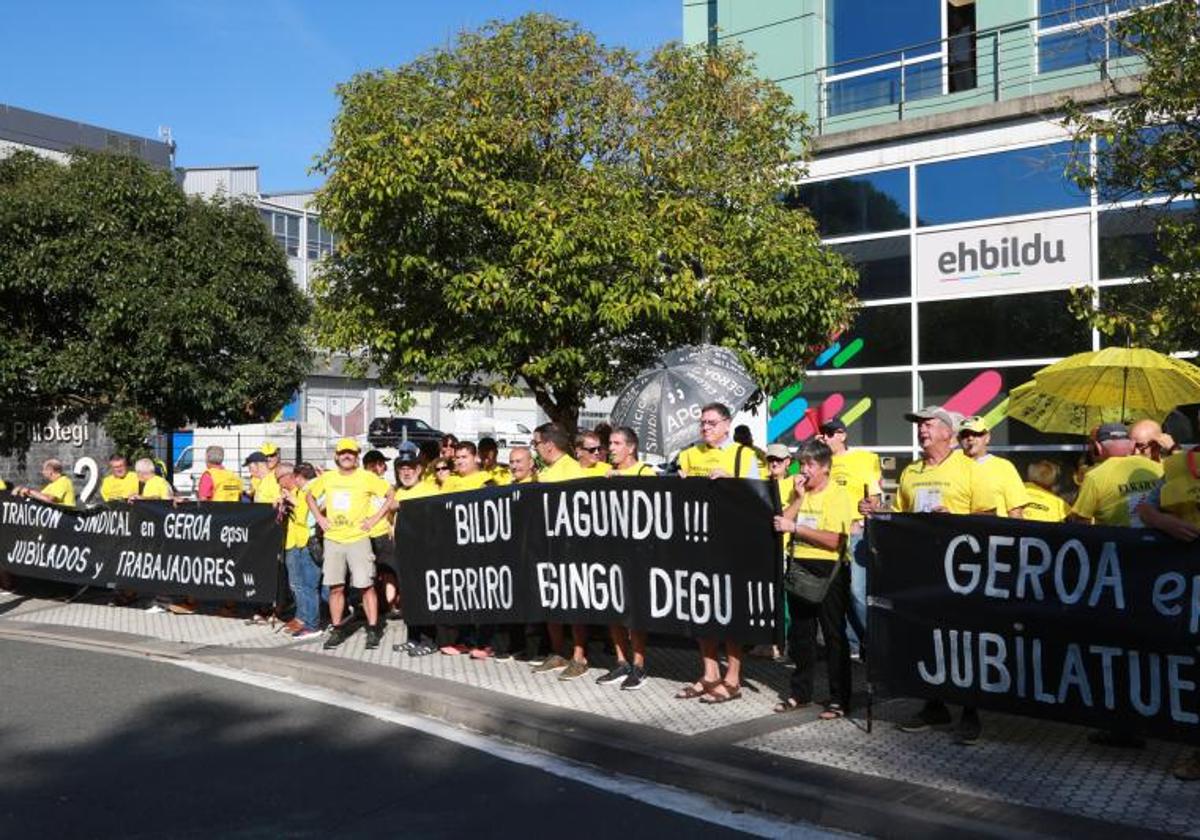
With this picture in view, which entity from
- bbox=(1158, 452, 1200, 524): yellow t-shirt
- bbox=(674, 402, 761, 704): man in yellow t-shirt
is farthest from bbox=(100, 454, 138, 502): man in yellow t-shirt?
bbox=(1158, 452, 1200, 524): yellow t-shirt

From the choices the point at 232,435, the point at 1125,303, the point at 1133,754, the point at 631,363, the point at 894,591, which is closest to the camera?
the point at 1133,754

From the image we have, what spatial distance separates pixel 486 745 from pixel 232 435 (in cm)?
2220

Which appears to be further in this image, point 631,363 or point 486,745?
point 631,363

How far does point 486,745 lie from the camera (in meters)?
7.18

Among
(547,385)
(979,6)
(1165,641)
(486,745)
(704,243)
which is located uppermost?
(979,6)

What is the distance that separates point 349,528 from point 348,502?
0.72 ft

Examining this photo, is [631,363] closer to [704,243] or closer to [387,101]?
[704,243]

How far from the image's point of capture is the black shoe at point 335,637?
10.3 metres

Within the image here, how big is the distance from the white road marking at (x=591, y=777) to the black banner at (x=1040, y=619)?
1.44 meters

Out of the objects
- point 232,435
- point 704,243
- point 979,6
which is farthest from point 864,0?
point 232,435

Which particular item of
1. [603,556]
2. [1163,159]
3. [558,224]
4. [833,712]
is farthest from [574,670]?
[1163,159]

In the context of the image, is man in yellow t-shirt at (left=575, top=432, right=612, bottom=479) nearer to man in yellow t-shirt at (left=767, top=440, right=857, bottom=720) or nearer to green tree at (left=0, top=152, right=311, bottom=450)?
man in yellow t-shirt at (left=767, top=440, right=857, bottom=720)

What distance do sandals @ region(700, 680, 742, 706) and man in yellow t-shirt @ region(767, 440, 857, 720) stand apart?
0.38 metres

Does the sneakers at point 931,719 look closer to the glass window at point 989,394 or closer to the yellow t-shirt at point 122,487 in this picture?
the glass window at point 989,394
